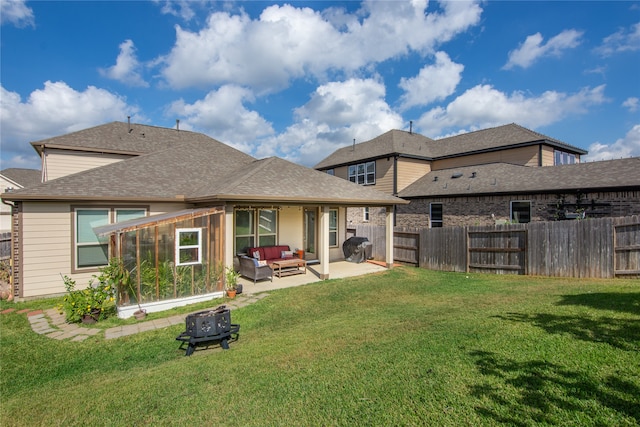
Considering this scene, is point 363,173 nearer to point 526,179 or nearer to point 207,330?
point 526,179

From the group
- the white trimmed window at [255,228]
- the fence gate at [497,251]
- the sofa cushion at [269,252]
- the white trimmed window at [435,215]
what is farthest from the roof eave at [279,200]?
the white trimmed window at [435,215]

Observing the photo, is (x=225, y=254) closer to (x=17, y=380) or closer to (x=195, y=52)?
(x=17, y=380)

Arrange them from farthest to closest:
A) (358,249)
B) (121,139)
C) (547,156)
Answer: (547,156) < (121,139) < (358,249)

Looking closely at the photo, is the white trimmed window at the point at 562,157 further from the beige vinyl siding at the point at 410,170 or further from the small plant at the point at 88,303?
the small plant at the point at 88,303

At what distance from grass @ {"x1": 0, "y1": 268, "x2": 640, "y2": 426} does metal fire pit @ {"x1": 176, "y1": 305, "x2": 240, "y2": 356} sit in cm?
21

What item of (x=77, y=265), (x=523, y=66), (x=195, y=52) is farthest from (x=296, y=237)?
(x=523, y=66)

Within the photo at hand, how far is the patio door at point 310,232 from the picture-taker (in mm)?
14531

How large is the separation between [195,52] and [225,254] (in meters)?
9.49

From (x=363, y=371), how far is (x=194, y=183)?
35.0 feet

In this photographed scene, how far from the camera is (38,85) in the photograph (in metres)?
12.3

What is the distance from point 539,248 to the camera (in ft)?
35.2

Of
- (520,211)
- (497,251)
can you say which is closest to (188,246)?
(497,251)

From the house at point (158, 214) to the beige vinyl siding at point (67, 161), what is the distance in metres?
0.04

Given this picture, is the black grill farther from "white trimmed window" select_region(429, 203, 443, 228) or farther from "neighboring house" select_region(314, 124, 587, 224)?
"neighboring house" select_region(314, 124, 587, 224)
